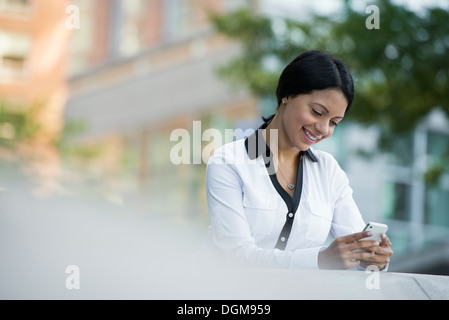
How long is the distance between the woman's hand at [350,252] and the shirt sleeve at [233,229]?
4 centimetres

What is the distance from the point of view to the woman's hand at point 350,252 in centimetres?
267

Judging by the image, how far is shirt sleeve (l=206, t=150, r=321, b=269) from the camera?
2.72 metres

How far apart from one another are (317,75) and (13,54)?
25082 millimetres

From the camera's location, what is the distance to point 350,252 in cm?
268

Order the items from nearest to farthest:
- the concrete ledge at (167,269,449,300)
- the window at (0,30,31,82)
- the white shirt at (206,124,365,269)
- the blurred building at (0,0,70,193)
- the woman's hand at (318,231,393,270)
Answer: the concrete ledge at (167,269,449,300)
the woman's hand at (318,231,393,270)
the white shirt at (206,124,365,269)
the blurred building at (0,0,70,193)
the window at (0,30,31,82)

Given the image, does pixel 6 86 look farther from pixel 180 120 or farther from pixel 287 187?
pixel 287 187

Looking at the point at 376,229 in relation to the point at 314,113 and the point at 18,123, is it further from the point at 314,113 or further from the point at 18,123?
the point at 18,123

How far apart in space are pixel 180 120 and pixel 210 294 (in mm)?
16947

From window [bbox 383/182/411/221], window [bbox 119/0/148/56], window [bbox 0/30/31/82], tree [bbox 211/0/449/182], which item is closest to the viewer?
tree [bbox 211/0/449/182]

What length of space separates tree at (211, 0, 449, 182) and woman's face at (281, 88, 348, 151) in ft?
18.8

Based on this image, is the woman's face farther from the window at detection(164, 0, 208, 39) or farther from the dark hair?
the window at detection(164, 0, 208, 39)

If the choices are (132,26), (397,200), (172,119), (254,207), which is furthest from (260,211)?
(132,26)

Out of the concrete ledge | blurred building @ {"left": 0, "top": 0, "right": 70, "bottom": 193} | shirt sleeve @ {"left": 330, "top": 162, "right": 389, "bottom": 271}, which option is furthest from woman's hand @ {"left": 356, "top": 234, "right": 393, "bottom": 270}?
blurred building @ {"left": 0, "top": 0, "right": 70, "bottom": 193}

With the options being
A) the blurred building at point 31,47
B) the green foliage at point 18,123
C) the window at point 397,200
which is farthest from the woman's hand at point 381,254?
the blurred building at point 31,47
